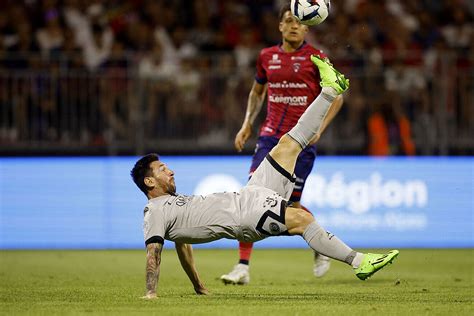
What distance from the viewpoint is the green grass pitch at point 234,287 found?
878 centimetres

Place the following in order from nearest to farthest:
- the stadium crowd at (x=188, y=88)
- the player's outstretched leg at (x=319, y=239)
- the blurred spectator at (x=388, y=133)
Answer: the player's outstretched leg at (x=319, y=239)
the stadium crowd at (x=188, y=88)
the blurred spectator at (x=388, y=133)

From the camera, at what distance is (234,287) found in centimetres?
1127

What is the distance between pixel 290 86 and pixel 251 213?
126 inches

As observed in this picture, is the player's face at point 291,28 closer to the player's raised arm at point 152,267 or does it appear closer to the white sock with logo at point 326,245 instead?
the white sock with logo at point 326,245

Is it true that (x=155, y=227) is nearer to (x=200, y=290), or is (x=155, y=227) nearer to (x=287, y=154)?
(x=200, y=290)

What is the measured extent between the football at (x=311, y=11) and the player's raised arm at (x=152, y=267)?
314 centimetres

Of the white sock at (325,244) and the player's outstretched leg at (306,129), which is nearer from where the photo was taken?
the white sock at (325,244)

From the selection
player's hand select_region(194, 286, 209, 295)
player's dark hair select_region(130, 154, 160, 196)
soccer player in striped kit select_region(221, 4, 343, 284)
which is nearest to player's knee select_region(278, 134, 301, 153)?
player's dark hair select_region(130, 154, 160, 196)

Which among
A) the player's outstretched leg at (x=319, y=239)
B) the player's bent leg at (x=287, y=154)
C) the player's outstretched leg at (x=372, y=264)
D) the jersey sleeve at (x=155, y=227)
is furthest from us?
the player's bent leg at (x=287, y=154)

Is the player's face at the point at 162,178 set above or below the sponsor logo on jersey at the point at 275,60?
below

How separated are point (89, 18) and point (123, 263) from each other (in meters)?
7.31

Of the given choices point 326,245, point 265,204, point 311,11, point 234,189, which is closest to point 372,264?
point 326,245

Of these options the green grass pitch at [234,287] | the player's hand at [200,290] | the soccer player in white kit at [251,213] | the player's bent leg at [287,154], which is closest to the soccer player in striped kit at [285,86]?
the green grass pitch at [234,287]

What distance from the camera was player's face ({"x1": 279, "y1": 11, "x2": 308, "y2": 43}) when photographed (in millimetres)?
11883
